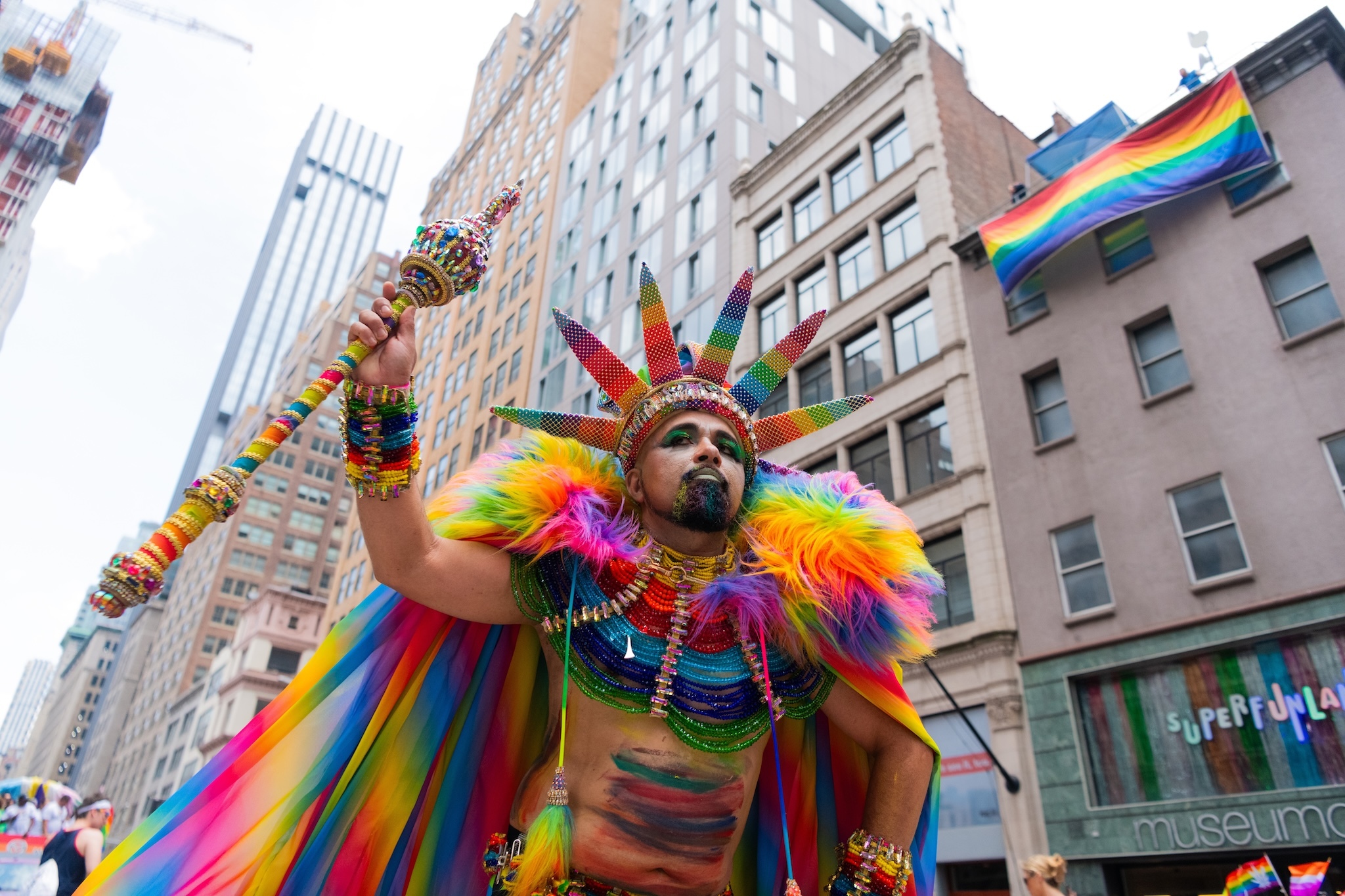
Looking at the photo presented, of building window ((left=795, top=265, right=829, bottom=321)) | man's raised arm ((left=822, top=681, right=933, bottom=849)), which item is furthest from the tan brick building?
man's raised arm ((left=822, top=681, right=933, bottom=849))

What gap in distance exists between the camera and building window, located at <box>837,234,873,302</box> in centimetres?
2071

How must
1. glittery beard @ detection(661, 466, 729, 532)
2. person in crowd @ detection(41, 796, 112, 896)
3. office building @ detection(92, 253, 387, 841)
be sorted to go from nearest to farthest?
glittery beard @ detection(661, 466, 729, 532), person in crowd @ detection(41, 796, 112, 896), office building @ detection(92, 253, 387, 841)

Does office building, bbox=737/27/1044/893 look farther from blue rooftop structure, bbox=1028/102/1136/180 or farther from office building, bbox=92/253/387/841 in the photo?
office building, bbox=92/253/387/841

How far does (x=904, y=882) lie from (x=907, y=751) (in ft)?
1.47

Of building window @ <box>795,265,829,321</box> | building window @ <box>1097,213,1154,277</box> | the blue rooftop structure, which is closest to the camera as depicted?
building window @ <box>1097,213,1154,277</box>

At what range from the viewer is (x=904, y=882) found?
3008mm

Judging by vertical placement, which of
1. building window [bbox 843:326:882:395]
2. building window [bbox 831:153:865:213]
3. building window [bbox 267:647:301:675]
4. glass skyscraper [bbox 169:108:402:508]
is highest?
glass skyscraper [bbox 169:108:402:508]

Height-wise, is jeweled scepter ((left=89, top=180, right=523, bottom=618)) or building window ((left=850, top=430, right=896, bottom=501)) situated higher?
building window ((left=850, top=430, right=896, bottom=501))

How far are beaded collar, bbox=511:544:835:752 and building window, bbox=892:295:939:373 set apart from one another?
1564cm

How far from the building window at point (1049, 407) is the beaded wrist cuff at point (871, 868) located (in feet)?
43.7

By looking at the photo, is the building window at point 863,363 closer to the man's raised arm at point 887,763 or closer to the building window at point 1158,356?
the building window at point 1158,356

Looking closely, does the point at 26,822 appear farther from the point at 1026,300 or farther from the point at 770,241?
the point at 770,241

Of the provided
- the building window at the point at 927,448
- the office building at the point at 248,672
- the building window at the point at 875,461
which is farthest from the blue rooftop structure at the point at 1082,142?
the office building at the point at 248,672

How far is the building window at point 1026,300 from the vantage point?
54.0 feet
